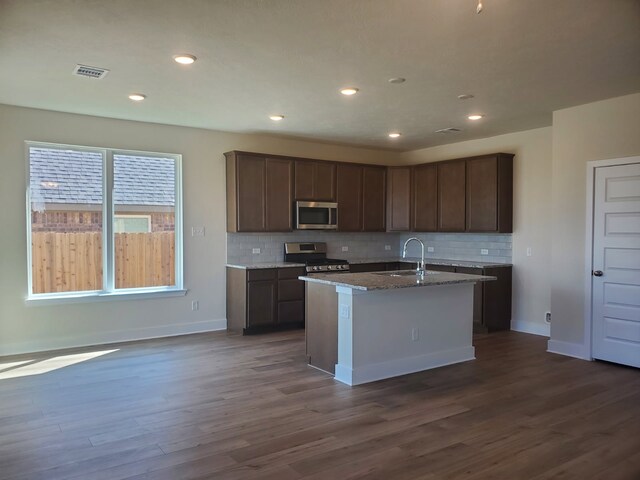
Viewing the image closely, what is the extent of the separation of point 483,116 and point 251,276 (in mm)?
3444

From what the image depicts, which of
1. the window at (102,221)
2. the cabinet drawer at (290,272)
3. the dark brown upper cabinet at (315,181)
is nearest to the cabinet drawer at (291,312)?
the cabinet drawer at (290,272)

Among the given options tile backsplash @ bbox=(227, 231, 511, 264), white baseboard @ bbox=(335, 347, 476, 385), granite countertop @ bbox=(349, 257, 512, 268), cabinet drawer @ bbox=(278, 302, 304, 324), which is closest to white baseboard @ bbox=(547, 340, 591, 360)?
white baseboard @ bbox=(335, 347, 476, 385)

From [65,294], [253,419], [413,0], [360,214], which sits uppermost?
[413,0]

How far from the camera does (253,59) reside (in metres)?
3.72

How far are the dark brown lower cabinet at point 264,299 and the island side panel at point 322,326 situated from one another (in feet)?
5.01

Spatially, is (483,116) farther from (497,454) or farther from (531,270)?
(497,454)

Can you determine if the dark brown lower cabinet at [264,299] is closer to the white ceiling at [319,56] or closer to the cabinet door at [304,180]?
the cabinet door at [304,180]

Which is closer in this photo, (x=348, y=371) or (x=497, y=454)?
(x=497, y=454)

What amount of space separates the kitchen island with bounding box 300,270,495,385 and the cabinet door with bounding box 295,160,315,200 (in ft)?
7.73

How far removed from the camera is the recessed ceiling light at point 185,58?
142 inches

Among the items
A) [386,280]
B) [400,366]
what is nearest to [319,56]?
[386,280]

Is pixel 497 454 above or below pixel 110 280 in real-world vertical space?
below

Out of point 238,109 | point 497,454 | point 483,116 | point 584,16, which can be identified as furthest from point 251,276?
point 584,16

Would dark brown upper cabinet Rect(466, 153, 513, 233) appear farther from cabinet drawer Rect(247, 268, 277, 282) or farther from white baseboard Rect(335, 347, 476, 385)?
cabinet drawer Rect(247, 268, 277, 282)
